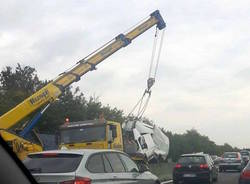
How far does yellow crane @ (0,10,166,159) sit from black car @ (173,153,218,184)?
5829 mm

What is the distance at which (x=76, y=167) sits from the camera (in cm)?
902

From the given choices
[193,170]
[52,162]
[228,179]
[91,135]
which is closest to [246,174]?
[91,135]

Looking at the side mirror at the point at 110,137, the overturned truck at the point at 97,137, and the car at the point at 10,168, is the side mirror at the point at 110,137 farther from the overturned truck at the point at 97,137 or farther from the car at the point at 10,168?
the car at the point at 10,168

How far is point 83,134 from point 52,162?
10995 mm

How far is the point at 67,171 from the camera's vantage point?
8891 mm

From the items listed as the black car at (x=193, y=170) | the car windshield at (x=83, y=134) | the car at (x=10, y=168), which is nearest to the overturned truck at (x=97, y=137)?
the car windshield at (x=83, y=134)

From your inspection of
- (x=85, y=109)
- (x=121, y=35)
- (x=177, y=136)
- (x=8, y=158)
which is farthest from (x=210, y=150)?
(x=8, y=158)

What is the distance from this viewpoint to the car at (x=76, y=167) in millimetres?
8752

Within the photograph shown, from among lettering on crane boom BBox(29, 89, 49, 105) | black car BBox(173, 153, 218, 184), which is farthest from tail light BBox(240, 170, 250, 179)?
lettering on crane boom BBox(29, 89, 49, 105)

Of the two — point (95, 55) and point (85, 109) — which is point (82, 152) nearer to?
point (95, 55)

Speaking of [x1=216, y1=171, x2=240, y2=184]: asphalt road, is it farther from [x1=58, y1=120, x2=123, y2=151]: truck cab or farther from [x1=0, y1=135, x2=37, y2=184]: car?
[x1=0, y1=135, x2=37, y2=184]: car

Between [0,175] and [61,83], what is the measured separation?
21153 mm

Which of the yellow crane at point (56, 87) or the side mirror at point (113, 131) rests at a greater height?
the yellow crane at point (56, 87)

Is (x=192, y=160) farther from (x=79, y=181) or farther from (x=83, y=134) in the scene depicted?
(x=79, y=181)
